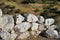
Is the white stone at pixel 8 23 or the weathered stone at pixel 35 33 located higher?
the white stone at pixel 8 23

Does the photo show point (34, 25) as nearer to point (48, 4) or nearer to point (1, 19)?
point (1, 19)

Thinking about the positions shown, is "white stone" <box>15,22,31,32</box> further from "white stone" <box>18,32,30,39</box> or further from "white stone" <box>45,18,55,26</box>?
"white stone" <box>45,18,55,26</box>

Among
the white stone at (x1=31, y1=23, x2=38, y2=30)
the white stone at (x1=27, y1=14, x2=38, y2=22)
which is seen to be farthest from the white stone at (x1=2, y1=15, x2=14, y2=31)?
the white stone at (x1=31, y1=23, x2=38, y2=30)

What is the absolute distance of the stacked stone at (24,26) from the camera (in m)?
9.64

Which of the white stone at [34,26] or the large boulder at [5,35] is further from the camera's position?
the white stone at [34,26]

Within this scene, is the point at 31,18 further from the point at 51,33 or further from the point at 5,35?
the point at 5,35

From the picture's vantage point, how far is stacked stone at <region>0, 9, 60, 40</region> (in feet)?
31.6

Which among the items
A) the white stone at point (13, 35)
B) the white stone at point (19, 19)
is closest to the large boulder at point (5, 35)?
the white stone at point (13, 35)

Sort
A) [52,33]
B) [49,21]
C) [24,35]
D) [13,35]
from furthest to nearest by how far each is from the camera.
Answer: [49,21] < [52,33] < [24,35] < [13,35]

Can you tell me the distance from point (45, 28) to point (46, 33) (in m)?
0.37

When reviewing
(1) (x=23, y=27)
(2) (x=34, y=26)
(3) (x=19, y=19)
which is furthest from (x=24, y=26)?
(2) (x=34, y=26)

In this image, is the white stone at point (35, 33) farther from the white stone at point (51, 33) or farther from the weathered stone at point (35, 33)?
the white stone at point (51, 33)

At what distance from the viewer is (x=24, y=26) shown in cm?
1009

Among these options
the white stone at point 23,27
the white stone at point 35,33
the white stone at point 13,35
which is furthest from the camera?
the white stone at point 35,33
